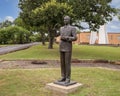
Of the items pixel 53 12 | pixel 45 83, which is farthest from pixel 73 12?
pixel 45 83

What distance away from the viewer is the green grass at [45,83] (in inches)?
311

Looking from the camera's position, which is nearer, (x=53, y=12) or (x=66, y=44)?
(x=66, y=44)

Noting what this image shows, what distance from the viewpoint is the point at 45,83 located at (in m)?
9.06

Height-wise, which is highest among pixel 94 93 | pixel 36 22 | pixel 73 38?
pixel 36 22

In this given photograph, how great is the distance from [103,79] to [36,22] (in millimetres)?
13893

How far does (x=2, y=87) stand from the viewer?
8523 mm

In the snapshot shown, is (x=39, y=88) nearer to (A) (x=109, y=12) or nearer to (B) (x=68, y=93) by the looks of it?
(B) (x=68, y=93)

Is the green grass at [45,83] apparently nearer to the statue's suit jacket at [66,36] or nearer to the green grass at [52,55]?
the statue's suit jacket at [66,36]

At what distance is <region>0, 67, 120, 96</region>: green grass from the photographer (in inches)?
311

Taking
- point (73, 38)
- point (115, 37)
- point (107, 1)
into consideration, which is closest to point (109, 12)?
point (107, 1)

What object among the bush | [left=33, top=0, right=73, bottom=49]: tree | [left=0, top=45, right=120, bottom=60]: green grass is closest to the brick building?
the bush

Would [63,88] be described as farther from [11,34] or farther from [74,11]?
[11,34]

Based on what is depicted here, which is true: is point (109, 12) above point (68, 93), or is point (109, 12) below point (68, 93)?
above

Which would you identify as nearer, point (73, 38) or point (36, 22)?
point (73, 38)
